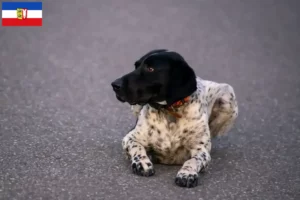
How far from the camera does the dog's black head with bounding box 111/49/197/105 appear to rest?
5000 millimetres

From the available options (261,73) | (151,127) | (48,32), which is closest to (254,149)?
(151,127)

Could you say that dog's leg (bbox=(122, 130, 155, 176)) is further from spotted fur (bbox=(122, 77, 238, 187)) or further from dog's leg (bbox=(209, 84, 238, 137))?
dog's leg (bbox=(209, 84, 238, 137))

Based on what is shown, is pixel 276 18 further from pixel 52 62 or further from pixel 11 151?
pixel 11 151

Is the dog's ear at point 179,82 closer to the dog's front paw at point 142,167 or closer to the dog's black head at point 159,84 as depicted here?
the dog's black head at point 159,84

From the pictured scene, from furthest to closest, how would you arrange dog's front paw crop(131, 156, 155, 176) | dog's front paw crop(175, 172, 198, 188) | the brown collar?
the brown collar, dog's front paw crop(131, 156, 155, 176), dog's front paw crop(175, 172, 198, 188)

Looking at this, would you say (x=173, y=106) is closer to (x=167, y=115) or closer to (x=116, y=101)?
(x=167, y=115)

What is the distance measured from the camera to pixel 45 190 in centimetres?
457

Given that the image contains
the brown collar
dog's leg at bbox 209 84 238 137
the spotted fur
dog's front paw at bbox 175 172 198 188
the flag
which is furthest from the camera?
the flag

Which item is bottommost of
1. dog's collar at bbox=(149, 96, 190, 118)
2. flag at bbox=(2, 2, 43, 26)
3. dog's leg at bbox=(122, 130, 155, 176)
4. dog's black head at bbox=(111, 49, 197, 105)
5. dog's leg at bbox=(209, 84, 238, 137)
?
dog's leg at bbox=(122, 130, 155, 176)

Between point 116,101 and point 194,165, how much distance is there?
2.62 m

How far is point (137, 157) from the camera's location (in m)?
5.09

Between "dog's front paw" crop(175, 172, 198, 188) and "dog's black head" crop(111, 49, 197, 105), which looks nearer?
"dog's front paw" crop(175, 172, 198, 188)

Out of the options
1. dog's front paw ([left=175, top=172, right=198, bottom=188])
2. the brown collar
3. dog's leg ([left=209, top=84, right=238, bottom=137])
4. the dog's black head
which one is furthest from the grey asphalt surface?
the dog's black head

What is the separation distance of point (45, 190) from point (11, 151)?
99 centimetres
